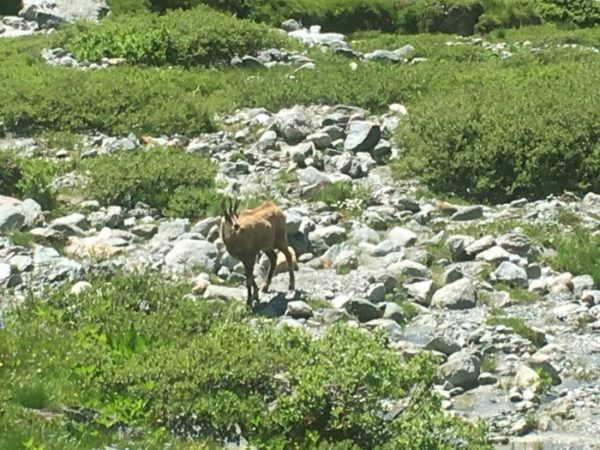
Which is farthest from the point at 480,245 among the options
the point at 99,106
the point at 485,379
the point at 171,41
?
the point at 171,41

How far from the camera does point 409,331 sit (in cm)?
1508

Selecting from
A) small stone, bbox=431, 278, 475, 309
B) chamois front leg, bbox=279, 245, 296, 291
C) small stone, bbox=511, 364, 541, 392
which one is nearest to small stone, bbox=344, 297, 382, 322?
small stone, bbox=431, 278, 475, 309

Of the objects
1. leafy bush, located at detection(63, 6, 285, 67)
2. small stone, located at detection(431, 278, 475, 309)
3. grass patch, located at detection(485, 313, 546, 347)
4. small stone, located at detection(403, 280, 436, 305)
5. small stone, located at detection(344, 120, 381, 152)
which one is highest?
grass patch, located at detection(485, 313, 546, 347)

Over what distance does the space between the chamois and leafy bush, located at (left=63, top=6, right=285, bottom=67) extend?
54.4ft

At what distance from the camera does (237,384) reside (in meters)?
11.5

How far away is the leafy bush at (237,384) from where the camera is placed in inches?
423

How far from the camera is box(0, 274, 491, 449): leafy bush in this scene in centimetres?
1074

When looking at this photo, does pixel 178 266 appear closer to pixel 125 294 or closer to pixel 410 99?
pixel 125 294

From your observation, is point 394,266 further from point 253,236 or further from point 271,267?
point 253,236

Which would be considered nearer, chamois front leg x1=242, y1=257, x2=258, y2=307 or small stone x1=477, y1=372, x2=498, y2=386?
small stone x1=477, y1=372, x2=498, y2=386

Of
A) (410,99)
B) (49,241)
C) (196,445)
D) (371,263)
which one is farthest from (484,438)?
(410,99)

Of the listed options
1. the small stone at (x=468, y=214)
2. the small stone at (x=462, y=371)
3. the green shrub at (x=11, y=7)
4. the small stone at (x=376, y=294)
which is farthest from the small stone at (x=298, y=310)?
the green shrub at (x=11, y=7)

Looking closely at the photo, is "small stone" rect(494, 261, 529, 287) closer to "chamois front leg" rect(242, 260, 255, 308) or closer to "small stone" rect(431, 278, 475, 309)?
"small stone" rect(431, 278, 475, 309)

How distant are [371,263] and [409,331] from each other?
267cm
